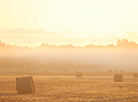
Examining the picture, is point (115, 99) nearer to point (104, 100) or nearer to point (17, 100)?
point (104, 100)

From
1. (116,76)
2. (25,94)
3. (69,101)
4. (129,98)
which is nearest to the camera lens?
(69,101)

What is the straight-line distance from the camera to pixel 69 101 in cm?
2198

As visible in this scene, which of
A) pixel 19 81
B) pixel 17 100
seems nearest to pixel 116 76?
pixel 19 81

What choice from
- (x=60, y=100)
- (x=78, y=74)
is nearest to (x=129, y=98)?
(x=60, y=100)

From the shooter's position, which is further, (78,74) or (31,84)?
(78,74)

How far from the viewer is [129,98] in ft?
77.2

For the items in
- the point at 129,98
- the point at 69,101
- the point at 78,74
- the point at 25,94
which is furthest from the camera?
the point at 78,74

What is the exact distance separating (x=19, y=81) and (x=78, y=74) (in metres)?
33.9

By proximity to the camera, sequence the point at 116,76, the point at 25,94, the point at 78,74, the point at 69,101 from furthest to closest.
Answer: the point at 78,74 < the point at 116,76 < the point at 25,94 < the point at 69,101

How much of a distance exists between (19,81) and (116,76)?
20492 mm

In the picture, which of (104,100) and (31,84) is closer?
(104,100)

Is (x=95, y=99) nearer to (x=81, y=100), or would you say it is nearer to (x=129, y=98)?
(x=81, y=100)

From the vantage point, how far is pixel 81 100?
73.9 feet

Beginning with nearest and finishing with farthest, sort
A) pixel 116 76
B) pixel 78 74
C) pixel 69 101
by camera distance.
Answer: pixel 69 101 → pixel 116 76 → pixel 78 74
